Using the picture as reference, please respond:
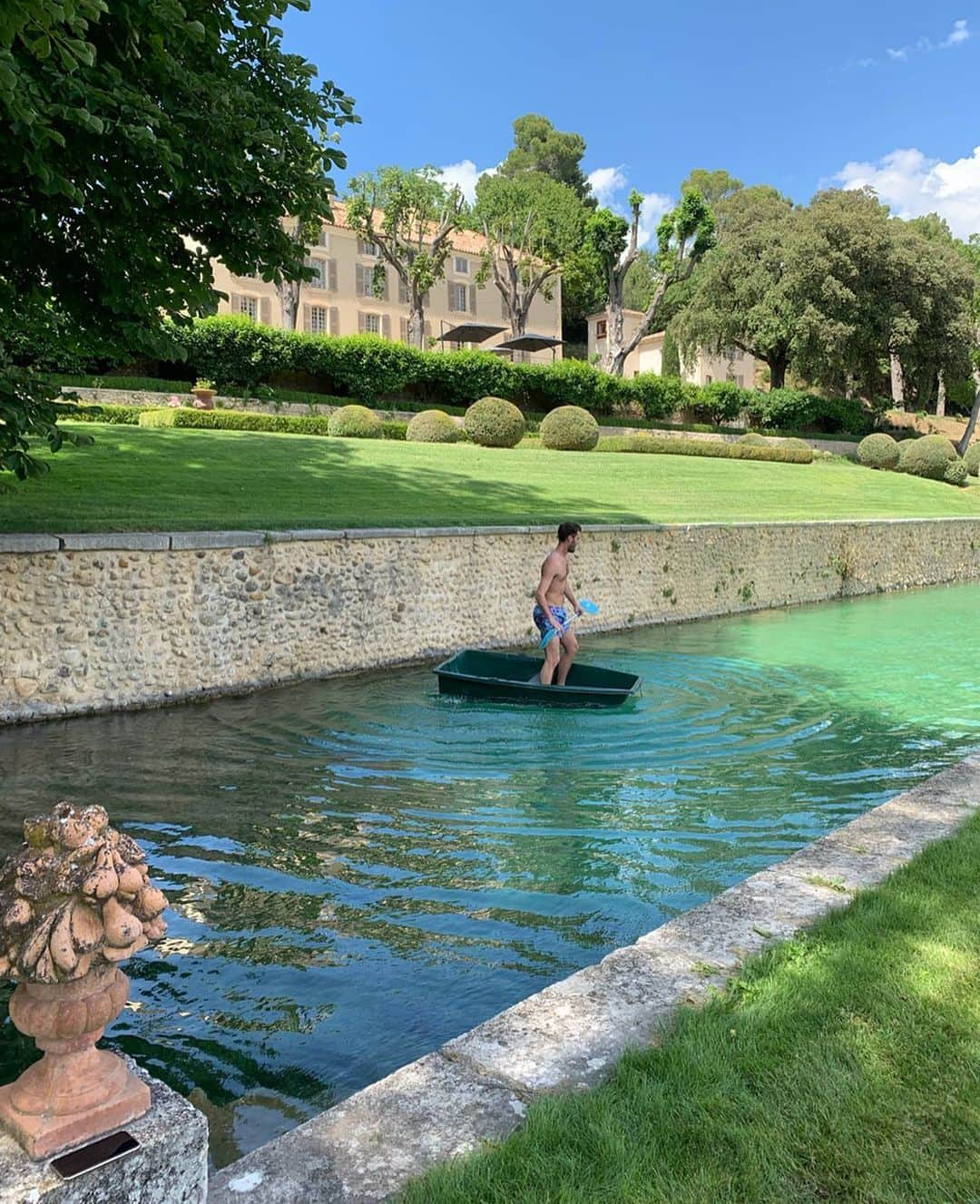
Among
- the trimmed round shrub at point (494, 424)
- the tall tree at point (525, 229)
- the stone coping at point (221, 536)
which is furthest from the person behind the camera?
the tall tree at point (525, 229)

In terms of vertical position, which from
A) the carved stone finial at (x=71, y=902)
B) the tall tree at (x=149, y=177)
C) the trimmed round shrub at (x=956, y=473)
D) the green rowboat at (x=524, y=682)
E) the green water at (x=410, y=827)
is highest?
the tall tree at (x=149, y=177)

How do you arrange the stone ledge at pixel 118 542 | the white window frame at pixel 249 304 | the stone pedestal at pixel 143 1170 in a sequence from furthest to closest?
1. the white window frame at pixel 249 304
2. the stone ledge at pixel 118 542
3. the stone pedestal at pixel 143 1170

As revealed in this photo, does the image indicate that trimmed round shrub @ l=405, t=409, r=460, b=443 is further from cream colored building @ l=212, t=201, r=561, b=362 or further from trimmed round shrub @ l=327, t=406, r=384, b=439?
cream colored building @ l=212, t=201, r=561, b=362

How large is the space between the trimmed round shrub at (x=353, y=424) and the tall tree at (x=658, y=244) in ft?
67.2

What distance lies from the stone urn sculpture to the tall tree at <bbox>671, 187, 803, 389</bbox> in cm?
4479

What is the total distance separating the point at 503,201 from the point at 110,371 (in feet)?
91.7

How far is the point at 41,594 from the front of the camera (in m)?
9.45

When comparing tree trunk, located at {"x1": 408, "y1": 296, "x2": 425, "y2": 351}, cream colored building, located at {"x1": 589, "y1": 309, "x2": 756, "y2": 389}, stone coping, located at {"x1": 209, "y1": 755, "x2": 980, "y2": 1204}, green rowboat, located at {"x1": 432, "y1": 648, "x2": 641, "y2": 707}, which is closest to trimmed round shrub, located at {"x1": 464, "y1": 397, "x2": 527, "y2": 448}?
green rowboat, located at {"x1": 432, "y1": 648, "x2": 641, "y2": 707}

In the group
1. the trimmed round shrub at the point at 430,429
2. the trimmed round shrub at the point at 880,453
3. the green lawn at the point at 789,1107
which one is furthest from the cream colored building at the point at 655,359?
the green lawn at the point at 789,1107

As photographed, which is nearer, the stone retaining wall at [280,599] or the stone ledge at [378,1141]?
the stone ledge at [378,1141]

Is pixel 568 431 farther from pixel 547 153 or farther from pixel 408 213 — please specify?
pixel 547 153

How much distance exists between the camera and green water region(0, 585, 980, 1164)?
4043mm

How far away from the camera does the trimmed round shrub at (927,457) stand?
37656mm

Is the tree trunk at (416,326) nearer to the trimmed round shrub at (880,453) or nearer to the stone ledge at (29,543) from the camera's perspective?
the trimmed round shrub at (880,453)
